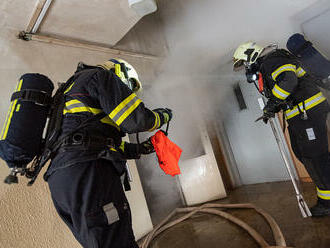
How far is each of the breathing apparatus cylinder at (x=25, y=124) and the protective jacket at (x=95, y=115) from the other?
0.13m

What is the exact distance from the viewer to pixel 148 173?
4148 millimetres

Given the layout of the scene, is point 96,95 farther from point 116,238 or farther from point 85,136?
point 116,238

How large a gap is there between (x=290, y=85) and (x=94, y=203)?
209cm

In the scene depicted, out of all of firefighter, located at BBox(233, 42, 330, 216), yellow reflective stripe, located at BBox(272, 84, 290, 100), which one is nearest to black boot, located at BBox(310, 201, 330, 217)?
firefighter, located at BBox(233, 42, 330, 216)

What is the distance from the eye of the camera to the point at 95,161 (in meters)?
1.29

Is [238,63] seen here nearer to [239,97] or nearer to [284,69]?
[284,69]

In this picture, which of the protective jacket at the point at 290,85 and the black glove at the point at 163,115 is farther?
the protective jacket at the point at 290,85

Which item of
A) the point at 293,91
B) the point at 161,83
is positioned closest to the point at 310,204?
the point at 293,91

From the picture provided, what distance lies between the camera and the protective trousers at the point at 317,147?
2158 mm

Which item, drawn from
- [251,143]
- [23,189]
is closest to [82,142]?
[23,189]

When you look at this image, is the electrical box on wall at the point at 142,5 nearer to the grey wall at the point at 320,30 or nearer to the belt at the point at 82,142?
the belt at the point at 82,142

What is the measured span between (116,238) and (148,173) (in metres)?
2.97

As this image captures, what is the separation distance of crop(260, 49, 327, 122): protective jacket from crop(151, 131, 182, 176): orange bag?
4.41 feet

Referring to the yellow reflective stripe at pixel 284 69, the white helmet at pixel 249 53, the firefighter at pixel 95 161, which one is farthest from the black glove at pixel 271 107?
the firefighter at pixel 95 161
